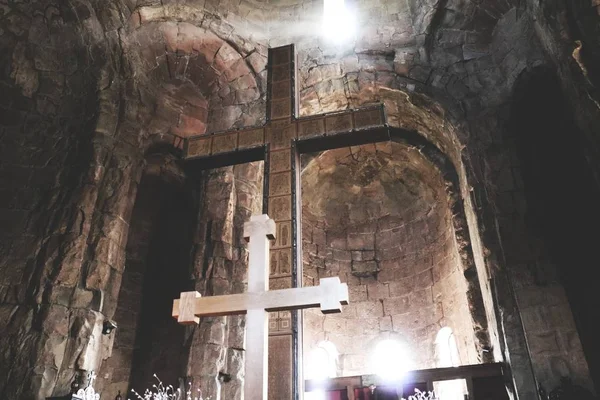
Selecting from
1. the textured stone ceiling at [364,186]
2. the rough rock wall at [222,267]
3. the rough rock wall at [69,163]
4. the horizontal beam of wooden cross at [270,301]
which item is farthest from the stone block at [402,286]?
the horizontal beam of wooden cross at [270,301]

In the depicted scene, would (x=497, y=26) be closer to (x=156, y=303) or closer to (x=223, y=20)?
(x=223, y=20)

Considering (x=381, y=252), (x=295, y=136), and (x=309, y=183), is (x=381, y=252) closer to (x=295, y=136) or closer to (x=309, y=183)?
(x=309, y=183)

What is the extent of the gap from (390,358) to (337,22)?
228 inches

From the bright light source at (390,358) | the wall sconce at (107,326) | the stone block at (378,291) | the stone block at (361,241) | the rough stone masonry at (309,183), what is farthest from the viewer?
the stone block at (361,241)

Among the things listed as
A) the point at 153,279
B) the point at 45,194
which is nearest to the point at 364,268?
the point at 153,279

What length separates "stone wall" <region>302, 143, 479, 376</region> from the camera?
8.01 metres

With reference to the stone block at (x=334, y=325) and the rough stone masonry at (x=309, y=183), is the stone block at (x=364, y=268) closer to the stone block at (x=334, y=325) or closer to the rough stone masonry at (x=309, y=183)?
the rough stone masonry at (x=309, y=183)

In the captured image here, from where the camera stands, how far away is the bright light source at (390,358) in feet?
26.2

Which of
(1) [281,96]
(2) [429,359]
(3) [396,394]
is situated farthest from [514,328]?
(1) [281,96]

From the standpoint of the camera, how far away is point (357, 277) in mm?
8922

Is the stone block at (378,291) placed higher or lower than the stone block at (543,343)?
higher

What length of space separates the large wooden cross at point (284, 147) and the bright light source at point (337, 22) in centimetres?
308

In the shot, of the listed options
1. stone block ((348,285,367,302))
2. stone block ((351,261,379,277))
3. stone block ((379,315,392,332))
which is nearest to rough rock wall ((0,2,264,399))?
stone block ((351,261,379,277))

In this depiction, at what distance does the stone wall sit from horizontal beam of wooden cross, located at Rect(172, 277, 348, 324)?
4.89 m
